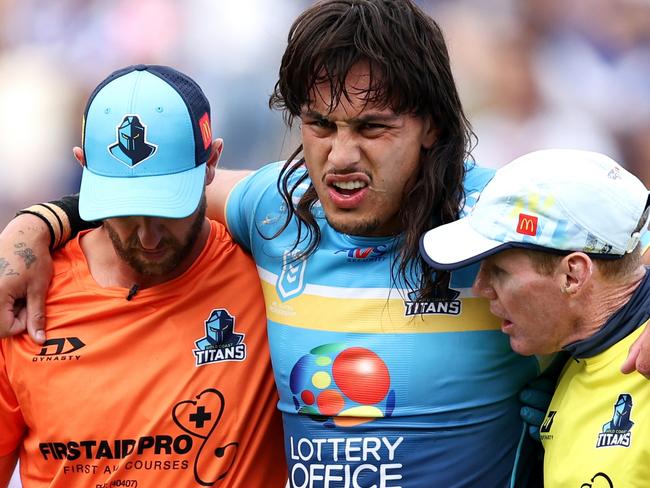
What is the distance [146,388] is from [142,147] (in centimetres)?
62

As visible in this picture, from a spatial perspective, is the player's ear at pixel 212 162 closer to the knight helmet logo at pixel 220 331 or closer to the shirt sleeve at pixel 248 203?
the shirt sleeve at pixel 248 203

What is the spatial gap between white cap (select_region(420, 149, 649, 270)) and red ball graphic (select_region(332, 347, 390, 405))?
0.32 meters

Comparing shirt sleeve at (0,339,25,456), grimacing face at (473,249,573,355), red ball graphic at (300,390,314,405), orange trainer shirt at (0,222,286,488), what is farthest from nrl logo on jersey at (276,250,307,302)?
shirt sleeve at (0,339,25,456)

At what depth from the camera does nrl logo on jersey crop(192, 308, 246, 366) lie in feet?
9.36

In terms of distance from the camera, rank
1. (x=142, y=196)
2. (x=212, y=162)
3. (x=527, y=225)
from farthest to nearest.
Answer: (x=212, y=162) → (x=142, y=196) → (x=527, y=225)

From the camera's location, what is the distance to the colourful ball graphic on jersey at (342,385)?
8.71ft

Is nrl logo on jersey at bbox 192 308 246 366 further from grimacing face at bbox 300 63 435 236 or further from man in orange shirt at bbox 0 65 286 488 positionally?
grimacing face at bbox 300 63 435 236

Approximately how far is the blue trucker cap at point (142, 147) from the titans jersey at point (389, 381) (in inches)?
16.7

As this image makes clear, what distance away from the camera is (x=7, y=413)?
2.85 meters

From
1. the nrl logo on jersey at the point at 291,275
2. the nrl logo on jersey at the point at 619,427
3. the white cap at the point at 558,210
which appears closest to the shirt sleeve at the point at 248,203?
the nrl logo on jersey at the point at 291,275

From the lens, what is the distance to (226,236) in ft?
10.1

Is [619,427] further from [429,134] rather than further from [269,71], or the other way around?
[269,71]

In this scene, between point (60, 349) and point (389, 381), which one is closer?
point (389, 381)

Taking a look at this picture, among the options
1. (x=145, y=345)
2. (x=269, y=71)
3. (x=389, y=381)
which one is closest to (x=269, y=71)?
(x=269, y=71)
